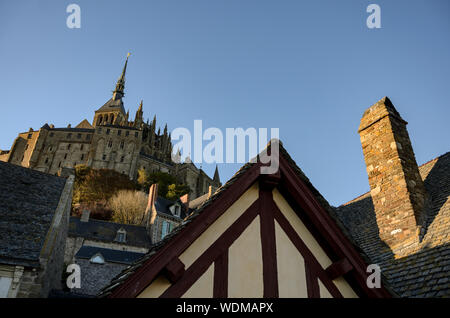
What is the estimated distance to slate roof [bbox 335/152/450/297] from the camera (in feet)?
17.8

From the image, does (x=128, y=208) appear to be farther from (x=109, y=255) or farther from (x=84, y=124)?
(x=84, y=124)

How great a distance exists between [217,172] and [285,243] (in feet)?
292

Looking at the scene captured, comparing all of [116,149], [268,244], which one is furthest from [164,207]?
[116,149]

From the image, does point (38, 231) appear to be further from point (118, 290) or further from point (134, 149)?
point (134, 149)

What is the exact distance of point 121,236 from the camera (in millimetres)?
34375

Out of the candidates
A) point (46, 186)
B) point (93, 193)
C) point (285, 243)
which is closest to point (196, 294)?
point (285, 243)

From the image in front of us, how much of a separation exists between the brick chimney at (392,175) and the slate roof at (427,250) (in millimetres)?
266

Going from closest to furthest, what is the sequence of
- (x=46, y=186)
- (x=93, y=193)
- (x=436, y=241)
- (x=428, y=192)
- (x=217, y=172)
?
(x=436, y=241), (x=428, y=192), (x=46, y=186), (x=93, y=193), (x=217, y=172)

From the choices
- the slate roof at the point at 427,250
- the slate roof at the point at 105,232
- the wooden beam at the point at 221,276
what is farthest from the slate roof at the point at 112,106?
the wooden beam at the point at 221,276

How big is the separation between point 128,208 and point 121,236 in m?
14.2

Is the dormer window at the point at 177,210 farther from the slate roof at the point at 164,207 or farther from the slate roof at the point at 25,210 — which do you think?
the slate roof at the point at 25,210

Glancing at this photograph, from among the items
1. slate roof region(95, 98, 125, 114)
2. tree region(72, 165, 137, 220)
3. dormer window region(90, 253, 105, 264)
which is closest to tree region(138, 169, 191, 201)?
tree region(72, 165, 137, 220)

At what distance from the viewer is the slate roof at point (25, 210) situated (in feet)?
30.1

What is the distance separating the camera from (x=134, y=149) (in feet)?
258
